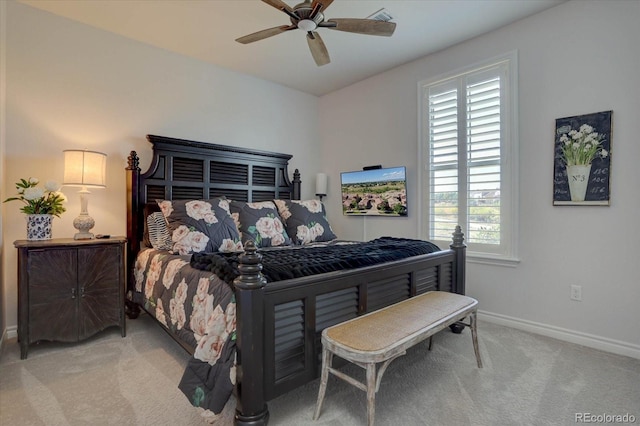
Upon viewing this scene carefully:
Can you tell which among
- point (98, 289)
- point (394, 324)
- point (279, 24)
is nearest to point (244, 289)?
point (394, 324)

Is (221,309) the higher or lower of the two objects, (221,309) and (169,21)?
the lower

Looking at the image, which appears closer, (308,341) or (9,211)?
(308,341)

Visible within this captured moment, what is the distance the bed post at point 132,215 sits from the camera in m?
3.07

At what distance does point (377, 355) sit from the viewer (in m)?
1.44

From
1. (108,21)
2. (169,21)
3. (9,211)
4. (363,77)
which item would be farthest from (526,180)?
(9,211)

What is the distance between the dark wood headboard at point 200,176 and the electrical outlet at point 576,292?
121 inches

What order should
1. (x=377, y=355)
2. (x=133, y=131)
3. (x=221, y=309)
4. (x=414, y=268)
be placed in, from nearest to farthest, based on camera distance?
(x=377, y=355) < (x=221, y=309) < (x=414, y=268) < (x=133, y=131)

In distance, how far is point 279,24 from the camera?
2.93 m

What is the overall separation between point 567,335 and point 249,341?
8.85ft

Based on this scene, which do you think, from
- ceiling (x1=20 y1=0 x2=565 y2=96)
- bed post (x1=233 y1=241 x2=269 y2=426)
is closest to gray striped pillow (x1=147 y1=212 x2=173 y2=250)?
bed post (x1=233 y1=241 x2=269 y2=426)

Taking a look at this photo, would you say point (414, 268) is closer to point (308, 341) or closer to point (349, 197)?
point (308, 341)

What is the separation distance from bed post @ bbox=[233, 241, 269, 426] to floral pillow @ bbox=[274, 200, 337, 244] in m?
1.79

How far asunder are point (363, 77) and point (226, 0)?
2063 mm

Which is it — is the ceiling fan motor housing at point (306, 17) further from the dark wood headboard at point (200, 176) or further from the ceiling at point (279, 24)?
the dark wood headboard at point (200, 176)
